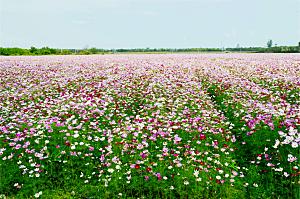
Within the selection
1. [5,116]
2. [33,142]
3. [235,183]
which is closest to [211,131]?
[235,183]

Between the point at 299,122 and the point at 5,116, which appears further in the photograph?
the point at 5,116

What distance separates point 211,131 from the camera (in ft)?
23.6

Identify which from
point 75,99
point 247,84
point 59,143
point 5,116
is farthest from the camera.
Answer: point 247,84

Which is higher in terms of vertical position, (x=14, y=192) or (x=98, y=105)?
(x=98, y=105)

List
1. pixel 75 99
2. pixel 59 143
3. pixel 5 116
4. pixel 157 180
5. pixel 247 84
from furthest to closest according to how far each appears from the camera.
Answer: pixel 247 84 → pixel 75 99 → pixel 5 116 → pixel 59 143 → pixel 157 180

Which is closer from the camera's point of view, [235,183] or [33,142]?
[235,183]

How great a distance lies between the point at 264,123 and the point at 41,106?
6188 millimetres

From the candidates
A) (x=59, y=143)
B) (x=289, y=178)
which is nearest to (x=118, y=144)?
(x=59, y=143)

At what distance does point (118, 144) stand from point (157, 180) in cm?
142

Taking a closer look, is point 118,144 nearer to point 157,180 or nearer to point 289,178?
point 157,180

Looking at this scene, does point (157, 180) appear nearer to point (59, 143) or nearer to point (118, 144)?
point (118, 144)

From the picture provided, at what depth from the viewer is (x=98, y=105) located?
8.99m

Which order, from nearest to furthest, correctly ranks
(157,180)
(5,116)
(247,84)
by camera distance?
(157,180), (5,116), (247,84)

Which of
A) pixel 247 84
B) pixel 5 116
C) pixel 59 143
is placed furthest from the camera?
pixel 247 84
